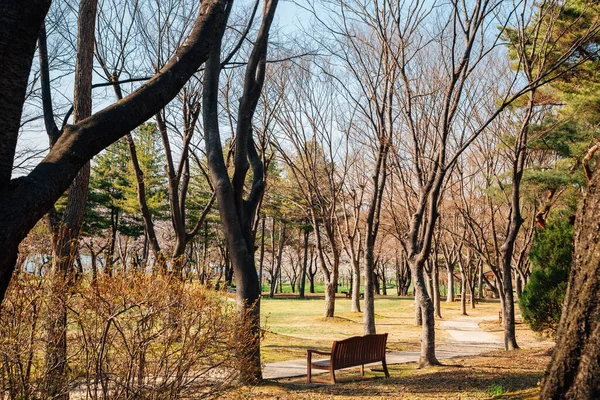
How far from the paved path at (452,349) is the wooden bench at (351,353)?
113 cm

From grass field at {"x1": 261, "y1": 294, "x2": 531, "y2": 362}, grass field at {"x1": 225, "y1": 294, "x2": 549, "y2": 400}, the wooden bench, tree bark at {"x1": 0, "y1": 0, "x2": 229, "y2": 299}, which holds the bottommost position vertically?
grass field at {"x1": 261, "y1": 294, "x2": 531, "y2": 362}

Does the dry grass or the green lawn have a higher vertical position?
the dry grass

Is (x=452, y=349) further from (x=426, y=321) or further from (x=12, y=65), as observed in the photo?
(x=12, y=65)

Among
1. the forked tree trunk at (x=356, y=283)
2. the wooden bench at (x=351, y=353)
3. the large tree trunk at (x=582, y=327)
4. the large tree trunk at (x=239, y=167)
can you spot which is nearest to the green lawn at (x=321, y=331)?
the forked tree trunk at (x=356, y=283)

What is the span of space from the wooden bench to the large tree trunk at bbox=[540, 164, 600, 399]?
603 cm

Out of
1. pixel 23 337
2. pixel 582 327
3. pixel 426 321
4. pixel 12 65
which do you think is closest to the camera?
pixel 12 65

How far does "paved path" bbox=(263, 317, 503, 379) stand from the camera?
427 inches

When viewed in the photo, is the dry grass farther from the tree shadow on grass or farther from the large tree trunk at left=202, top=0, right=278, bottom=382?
the large tree trunk at left=202, top=0, right=278, bottom=382

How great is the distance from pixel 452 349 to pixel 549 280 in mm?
4053

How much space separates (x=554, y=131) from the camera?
13.3m

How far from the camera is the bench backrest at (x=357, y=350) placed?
898 cm

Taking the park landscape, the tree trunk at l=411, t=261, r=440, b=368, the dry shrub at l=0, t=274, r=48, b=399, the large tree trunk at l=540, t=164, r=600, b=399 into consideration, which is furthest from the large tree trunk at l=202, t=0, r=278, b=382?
the large tree trunk at l=540, t=164, r=600, b=399

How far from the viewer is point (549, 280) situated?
12.2 m

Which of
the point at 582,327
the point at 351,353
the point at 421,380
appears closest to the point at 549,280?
the point at 421,380
